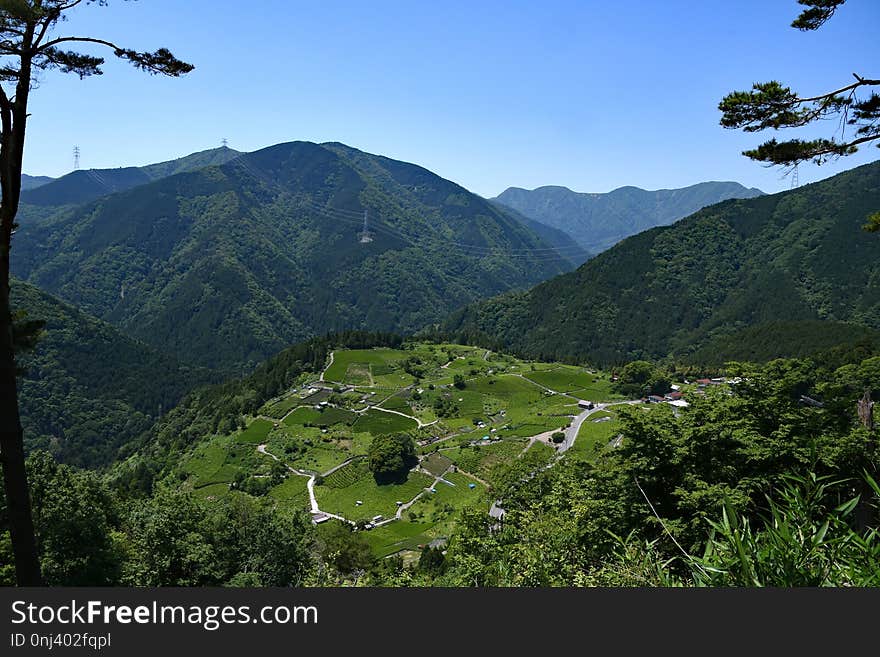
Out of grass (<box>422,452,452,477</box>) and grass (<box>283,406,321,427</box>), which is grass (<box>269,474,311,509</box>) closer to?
grass (<box>422,452,452,477</box>)

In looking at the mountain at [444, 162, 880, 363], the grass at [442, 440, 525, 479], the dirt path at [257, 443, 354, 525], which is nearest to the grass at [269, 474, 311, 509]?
the dirt path at [257, 443, 354, 525]

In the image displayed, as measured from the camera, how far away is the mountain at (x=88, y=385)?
122 meters

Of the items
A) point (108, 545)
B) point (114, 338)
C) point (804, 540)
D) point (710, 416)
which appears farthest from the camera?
point (114, 338)

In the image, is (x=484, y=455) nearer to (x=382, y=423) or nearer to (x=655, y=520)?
(x=382, y=423)

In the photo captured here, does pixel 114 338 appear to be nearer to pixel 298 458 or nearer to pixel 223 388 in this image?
pixel 223 388

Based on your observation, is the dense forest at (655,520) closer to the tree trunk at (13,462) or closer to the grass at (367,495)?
the tree trunk at (13,462)

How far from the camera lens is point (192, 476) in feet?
234

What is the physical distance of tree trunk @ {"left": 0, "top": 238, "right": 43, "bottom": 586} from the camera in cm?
652

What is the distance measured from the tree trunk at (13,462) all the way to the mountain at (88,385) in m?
129

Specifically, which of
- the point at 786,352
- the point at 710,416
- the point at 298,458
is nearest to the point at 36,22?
the point at 710,416

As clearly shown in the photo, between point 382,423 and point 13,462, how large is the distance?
78.8m

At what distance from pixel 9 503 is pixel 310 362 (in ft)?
356

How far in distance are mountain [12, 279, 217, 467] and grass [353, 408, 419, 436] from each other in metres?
67.7

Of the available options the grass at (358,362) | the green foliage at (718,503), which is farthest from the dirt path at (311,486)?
the green foliage at (718,503)
